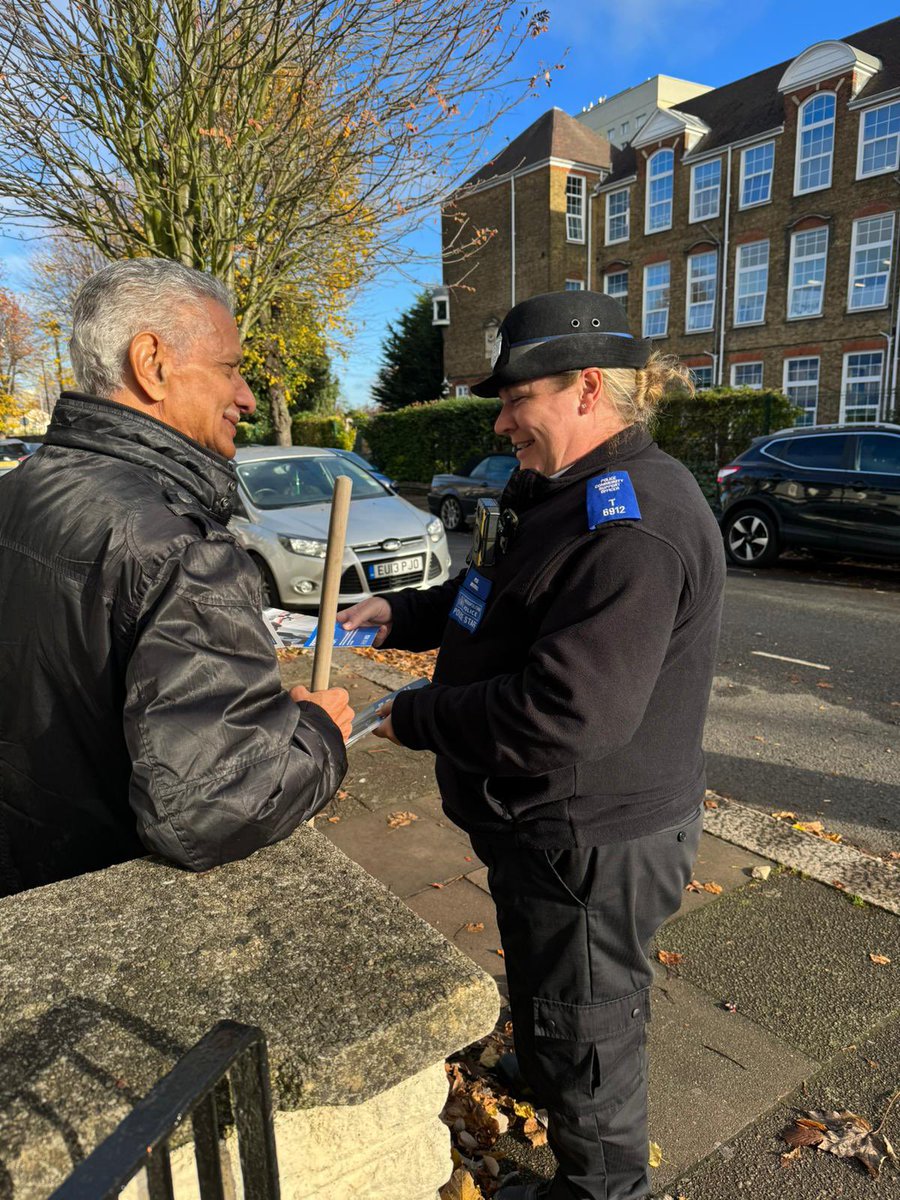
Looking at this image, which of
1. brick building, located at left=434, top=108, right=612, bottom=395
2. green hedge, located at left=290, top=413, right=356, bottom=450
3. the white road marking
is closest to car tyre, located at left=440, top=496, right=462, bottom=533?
the white road marking

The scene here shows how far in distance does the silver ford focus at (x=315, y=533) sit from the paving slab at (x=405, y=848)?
136 inches

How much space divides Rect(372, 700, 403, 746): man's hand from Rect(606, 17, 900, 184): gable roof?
28.5m

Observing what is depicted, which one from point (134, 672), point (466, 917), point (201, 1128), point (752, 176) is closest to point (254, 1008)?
point (201, 1128)

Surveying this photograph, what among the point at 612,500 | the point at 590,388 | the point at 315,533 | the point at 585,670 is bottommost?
the point at 315,533

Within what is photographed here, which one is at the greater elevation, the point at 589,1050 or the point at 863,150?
the point at 863,150

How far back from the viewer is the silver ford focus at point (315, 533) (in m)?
7.57

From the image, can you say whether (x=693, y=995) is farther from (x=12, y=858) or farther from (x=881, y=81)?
(x=881, y=81)

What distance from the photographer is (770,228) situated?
26375 millimetres

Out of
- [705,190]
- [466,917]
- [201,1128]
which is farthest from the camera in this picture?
[705,190]

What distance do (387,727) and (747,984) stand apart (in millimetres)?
1756

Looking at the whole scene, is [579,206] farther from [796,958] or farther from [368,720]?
[368,720]

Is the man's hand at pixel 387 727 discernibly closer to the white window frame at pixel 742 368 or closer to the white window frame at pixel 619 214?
the white window frame at pixel 742 368

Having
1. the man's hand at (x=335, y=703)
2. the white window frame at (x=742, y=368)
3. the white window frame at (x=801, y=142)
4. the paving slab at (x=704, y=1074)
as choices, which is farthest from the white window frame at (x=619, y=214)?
the man's hand at (x=335, y=703)

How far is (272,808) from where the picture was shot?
1403 millimetres
